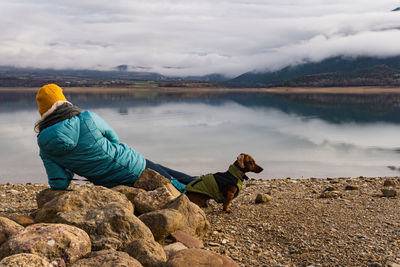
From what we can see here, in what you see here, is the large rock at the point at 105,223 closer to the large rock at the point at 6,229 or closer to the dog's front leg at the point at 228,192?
the large rock at the point at 6,229

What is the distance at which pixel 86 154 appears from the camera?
19.5ft

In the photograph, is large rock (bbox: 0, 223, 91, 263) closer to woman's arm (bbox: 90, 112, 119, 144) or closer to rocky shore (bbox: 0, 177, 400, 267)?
rocky shore (bbox: 0, 177, 400, 267)

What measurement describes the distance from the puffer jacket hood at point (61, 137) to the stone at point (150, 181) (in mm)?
1333

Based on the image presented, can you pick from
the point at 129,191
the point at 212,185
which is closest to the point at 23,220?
the point at 129,191

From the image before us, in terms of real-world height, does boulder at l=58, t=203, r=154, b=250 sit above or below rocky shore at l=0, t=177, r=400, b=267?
above

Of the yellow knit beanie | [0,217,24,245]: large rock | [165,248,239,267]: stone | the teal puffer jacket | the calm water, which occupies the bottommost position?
the calm water

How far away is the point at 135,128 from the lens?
29750 millimetres

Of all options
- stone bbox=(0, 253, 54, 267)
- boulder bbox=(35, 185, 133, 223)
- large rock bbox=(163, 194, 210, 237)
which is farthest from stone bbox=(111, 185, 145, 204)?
stone bbox=(0, 253, 54, 267)

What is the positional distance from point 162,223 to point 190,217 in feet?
2.28

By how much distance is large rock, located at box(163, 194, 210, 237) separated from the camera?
208 inches

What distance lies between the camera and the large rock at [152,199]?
568 centimetres

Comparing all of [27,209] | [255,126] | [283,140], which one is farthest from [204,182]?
[255,126]

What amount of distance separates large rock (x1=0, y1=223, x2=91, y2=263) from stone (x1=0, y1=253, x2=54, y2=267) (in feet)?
1.00

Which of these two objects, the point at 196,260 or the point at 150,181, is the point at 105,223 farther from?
the point at 150,181
